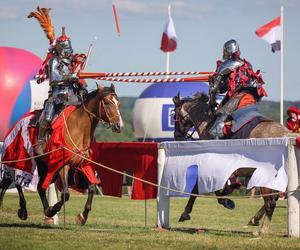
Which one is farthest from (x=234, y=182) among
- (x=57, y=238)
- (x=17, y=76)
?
(x=17, y=76)

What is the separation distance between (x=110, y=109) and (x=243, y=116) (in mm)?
2306

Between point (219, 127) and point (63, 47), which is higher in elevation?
point (63, 47)

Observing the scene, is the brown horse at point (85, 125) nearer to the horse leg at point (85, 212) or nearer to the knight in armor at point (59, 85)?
the horse leg at point (85, 212)

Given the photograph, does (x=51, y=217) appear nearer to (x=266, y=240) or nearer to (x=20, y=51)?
(x=266, y=240)

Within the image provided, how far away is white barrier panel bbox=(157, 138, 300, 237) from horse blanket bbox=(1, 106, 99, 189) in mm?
1407

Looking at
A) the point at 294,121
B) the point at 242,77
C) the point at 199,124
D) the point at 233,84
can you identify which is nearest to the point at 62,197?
the point at 199,124

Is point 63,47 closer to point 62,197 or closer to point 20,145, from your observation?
point 20,145

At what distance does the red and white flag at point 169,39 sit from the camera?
4903 centimetres

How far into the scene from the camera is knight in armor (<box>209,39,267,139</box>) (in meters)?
17.0

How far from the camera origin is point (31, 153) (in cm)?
1778

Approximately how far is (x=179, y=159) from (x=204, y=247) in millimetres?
3364

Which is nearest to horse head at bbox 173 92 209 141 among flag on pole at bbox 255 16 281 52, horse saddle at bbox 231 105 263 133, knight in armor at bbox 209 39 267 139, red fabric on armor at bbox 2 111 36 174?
knight in armor at bbox 209 39 267 139

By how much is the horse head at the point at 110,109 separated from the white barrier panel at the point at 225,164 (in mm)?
868

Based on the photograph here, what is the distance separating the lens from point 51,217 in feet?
56.7
